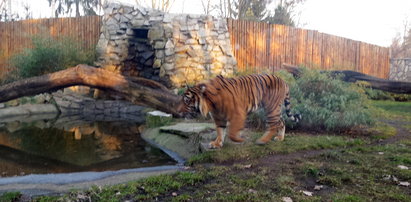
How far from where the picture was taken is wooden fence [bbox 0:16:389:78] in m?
13.5

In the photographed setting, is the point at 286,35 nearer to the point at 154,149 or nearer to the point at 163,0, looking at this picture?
the point at 154,149

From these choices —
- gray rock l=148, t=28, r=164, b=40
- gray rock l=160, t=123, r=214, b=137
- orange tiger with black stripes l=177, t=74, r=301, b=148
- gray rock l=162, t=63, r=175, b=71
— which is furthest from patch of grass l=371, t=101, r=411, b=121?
gray rock l=148, t=28, r=164, b=40

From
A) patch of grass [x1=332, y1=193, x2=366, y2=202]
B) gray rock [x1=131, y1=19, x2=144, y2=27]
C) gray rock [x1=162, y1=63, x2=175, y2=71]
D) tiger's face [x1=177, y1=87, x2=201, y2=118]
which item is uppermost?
gray rock [x1=131, y1=19, x2=144, y2=27]

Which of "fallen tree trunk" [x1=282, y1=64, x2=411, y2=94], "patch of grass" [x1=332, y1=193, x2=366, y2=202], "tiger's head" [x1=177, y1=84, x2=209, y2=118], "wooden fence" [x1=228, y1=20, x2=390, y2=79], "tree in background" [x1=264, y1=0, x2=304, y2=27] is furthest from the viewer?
"tree in background" [x1=264, y1=0, x2=304, y2=27]

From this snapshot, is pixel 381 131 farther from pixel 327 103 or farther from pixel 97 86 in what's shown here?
pixel 97 86

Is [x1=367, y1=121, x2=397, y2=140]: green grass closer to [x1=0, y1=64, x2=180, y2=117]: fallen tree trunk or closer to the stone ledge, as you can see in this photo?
[x1=0, y1=64, x2=180, y2=117]: fallen tree trunk

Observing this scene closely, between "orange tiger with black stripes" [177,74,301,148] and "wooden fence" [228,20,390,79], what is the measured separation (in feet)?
21.5

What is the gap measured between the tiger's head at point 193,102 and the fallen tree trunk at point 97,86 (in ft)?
0.52

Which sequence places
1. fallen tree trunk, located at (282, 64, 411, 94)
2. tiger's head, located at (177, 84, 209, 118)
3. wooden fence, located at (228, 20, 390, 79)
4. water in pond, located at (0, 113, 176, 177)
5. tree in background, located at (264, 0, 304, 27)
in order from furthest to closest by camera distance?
tree in background, located at (264, 0, 304, 27) < wooden fence, located at (228, 20, 390, 79) < fallen tree trunk, located at (282, 64, 411, 94) < water in pond, located at (0, 113, 176, 177) < tiger's head, located at (177, 84, 209, 118)

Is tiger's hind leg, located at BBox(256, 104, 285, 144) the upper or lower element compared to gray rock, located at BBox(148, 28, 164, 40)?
→ lower

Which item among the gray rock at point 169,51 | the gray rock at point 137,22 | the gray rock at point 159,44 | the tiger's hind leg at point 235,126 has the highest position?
the gray rock at point 137,22

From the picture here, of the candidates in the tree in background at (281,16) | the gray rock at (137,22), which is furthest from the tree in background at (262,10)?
the gray rock at (137,22)

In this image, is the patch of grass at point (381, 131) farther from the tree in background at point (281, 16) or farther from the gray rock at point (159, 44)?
the tree in background at point (281, 16)

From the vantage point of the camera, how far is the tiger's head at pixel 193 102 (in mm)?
4520
